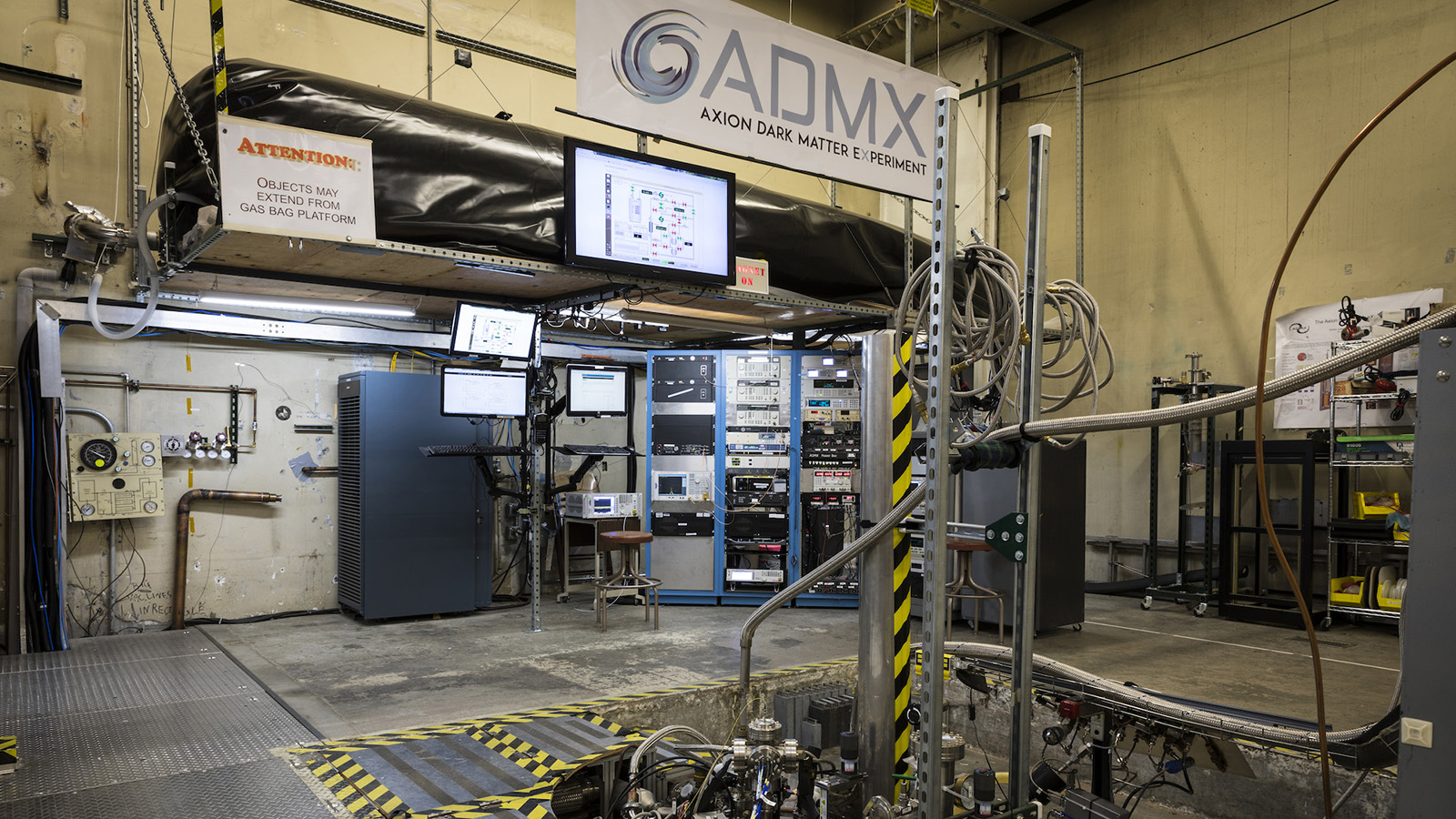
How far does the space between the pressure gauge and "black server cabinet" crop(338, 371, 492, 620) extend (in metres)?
1.48

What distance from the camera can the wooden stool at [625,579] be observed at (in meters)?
6.00

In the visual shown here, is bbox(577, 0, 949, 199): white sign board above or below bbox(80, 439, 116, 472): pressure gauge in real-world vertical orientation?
above

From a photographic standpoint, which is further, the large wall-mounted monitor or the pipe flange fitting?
the large wall-mounted monitor

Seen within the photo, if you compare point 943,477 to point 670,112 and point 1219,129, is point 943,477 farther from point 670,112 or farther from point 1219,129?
point 1219,129

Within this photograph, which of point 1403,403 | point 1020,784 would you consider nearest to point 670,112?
point 1020,784

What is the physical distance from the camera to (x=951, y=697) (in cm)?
502

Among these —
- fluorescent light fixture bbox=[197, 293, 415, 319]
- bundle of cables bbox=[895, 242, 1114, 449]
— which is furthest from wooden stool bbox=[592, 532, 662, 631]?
→ bundle of cables bbox=[895, 242, 1114, 449]

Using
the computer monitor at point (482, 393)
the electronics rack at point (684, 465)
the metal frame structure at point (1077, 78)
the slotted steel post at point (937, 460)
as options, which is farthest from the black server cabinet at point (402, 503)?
the metal frame structure at point (1077, 78)

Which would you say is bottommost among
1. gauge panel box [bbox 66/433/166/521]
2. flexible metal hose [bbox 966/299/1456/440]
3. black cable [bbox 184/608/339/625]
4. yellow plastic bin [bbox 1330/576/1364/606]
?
black cable [bbox 184/608/339/625]

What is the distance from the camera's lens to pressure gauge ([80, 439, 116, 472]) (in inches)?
211

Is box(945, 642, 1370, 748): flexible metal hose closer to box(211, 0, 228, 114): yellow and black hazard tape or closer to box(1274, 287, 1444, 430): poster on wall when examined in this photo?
box(211, 0, 228, 114): yellow and black hazard tape

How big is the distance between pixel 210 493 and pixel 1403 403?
27.9 ft

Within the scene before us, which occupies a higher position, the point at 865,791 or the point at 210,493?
the point at 210,493

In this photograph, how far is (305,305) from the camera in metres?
6.19
